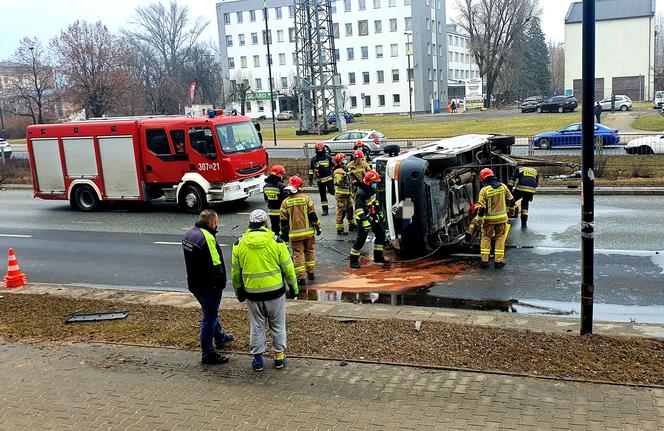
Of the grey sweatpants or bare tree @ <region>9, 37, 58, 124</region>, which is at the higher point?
bare tree @ <region>9, 37, 58, 124</region>

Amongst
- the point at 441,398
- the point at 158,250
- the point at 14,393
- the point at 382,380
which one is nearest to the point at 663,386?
the point at 441,398

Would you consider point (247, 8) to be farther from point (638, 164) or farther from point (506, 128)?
point (638, 164)

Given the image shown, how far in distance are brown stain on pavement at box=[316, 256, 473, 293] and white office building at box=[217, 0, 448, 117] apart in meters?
60.9

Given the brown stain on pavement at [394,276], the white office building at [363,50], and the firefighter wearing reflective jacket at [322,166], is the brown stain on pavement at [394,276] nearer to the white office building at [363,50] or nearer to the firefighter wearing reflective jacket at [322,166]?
the firefighter wearing reflective jacket at [322,166]

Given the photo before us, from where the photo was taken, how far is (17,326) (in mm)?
8016

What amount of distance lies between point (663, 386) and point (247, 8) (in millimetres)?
87708

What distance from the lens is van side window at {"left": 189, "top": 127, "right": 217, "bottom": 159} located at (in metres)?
17.1

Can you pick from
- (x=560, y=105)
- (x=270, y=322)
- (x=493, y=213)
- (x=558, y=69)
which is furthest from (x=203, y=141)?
(x=558, y=69)

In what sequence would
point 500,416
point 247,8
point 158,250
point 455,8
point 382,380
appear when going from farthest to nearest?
point 247,8
point 455,8
point 158,250
point 382,380
point 500,416

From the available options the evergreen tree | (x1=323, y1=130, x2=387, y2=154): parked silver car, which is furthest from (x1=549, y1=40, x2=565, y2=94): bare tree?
(x1=323, y1=130, x2=387, y2=154): parked silver car

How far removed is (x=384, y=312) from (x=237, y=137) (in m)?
10.6

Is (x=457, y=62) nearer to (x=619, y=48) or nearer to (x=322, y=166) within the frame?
(x=619, y=48)

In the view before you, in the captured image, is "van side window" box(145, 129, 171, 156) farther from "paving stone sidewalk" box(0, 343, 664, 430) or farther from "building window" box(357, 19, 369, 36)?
"building window" box(357, 19, 369, 36)

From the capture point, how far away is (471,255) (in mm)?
11578
